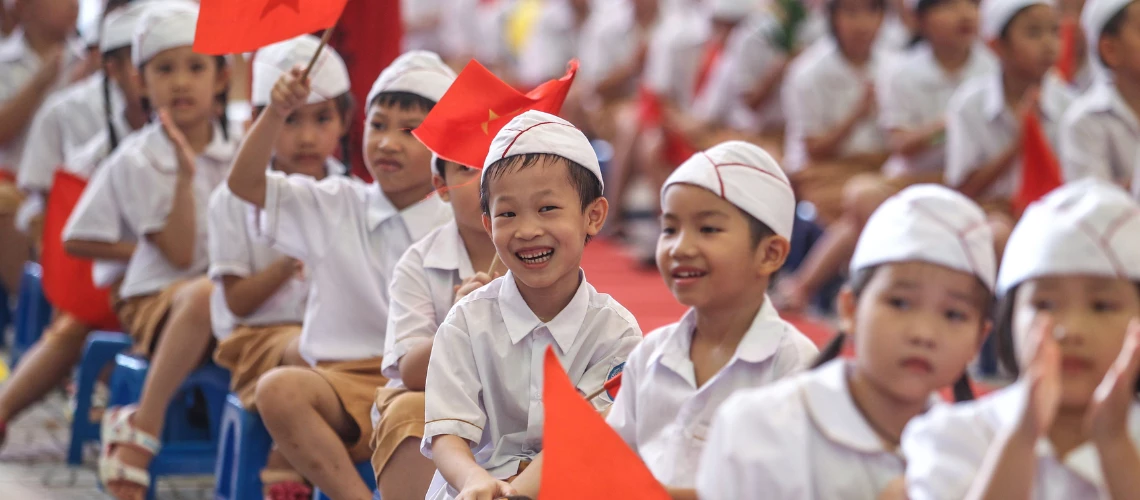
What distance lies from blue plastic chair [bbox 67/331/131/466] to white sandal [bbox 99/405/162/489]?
536mm

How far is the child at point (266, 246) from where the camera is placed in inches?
127

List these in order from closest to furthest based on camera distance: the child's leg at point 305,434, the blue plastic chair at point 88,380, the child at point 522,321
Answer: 1. the child at point 522,321
2. the child's leg at point 305,434
3. the blue plastic chair at point 88,380

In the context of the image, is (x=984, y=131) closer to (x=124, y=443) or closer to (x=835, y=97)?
(x=835, y=97)

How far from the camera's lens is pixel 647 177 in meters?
7.04

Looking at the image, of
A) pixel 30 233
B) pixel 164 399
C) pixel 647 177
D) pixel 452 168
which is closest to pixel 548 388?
pixel 452 168

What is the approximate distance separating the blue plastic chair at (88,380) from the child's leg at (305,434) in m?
1.31

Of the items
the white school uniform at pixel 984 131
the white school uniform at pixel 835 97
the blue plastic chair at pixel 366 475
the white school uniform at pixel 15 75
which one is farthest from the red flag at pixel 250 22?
the white school uniform at pixel 835 97

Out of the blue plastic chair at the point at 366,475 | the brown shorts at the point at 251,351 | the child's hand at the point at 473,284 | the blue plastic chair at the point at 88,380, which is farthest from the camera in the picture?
the blue plastic chair at the point at 88,380

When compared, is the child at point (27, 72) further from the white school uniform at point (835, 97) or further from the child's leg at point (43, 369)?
the white school uniform at point (835, 97)

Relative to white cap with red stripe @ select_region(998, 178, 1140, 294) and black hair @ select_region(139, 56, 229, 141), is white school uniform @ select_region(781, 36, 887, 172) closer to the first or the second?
black hair @ select_region(139, 56, 229, 141)

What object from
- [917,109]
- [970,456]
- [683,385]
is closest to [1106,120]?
[917,109]

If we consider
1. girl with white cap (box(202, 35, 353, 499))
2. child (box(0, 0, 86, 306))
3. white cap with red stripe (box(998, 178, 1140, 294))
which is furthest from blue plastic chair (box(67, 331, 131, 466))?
white cap with red stripe (box(998, 178, 1140, 294))

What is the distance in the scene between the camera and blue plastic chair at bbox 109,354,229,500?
11.7ft

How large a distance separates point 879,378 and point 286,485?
167cm
